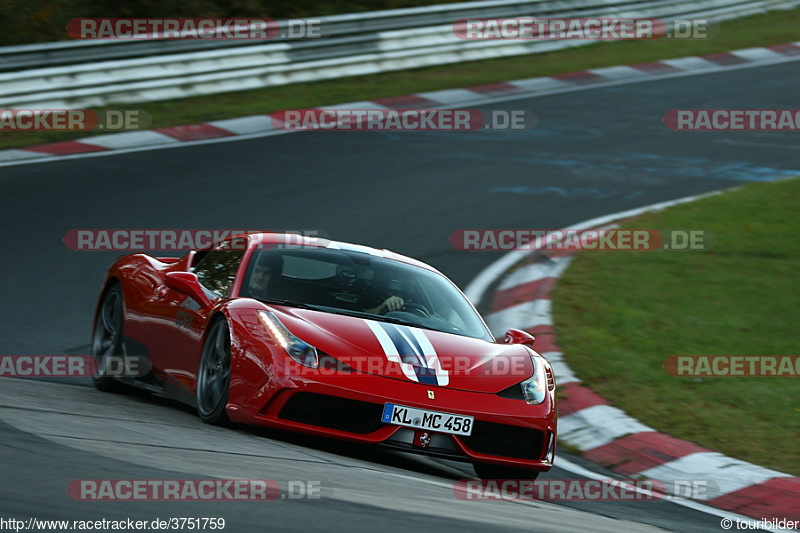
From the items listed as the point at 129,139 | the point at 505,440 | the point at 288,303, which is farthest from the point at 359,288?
the point at 129,139

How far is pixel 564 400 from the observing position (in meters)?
7.40

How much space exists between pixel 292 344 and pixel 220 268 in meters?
1.33

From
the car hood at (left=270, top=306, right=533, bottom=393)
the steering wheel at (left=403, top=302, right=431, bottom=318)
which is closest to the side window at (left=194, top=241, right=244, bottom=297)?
the car hood at (left=270, top=306, right=533, bottom=393)

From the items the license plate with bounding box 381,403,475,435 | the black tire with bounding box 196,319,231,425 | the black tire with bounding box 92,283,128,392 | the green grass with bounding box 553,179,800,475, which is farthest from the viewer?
the black tire with bounding box 92,283,128,392

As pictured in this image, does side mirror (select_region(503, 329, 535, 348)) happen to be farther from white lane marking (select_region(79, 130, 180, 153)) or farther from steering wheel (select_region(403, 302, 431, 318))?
white lane marking (select_region(79, 130, 180, 153))

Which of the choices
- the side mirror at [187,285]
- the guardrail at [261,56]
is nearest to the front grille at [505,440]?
the side mirror at [187,285]

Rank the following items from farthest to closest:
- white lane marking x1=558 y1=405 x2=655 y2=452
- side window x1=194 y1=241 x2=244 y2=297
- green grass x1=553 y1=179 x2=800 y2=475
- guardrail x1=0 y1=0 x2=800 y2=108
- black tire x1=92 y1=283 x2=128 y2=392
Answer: guardrail x1=0 y1=0 x2=800 y2=108, black tire x1=92 y1=283 x2=128 y2=392, green grass x1=553 y1=179 x2=800 y2=475, white lane marking x1=558 y1=405 x2=655 y2=452, side window x1=194 y1=241 x2=244 y2=297

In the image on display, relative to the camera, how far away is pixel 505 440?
575 centimetres

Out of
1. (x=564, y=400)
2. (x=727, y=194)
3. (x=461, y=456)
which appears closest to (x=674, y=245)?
(x=727, y=194)

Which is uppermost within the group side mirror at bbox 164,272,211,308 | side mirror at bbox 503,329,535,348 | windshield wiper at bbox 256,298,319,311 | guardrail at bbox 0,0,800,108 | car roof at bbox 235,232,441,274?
guardrail at bbox 0,0,800,108

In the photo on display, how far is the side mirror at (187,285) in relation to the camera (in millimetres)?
6492

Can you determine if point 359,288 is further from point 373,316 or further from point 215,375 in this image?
point 215,375

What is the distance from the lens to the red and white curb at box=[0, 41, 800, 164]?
13.7m

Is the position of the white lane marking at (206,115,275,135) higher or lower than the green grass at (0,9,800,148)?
lower
